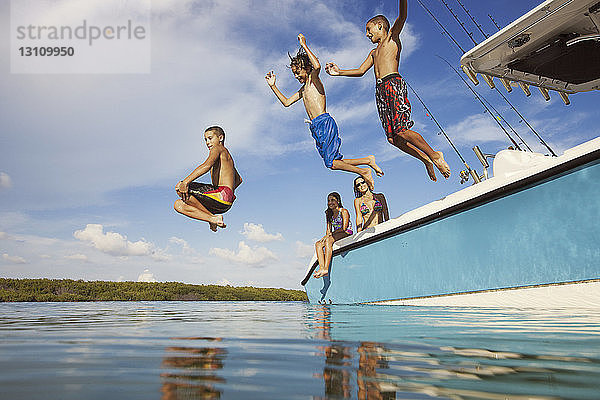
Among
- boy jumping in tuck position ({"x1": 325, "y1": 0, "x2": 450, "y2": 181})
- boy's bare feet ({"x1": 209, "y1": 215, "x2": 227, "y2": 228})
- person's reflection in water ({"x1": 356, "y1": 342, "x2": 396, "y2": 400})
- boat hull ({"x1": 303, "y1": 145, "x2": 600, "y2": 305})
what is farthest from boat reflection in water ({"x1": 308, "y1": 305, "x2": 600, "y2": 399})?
boy's bare feet ({"x1": 209, "y1": 215, "x2": 227, "y2": 228})

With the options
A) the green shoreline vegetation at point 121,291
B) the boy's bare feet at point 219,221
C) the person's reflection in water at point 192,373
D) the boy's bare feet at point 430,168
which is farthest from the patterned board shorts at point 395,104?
the green shoreline vegetation at point 121,291

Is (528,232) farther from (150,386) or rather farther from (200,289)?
(200,289)

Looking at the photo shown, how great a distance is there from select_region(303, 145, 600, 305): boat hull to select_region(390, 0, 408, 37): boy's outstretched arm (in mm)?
2055

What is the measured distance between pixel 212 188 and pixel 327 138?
153cm

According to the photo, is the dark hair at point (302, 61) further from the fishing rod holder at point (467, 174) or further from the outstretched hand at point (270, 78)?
the fishing rod holder at point (467, 174)

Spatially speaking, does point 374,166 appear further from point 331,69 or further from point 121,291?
point 121,291

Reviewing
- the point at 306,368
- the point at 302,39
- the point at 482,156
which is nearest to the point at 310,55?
the point at 302,39

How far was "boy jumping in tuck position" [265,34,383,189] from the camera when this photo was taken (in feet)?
16.8

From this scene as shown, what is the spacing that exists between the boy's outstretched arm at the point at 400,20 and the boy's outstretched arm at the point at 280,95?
1.58 meters

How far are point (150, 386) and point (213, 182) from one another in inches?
177

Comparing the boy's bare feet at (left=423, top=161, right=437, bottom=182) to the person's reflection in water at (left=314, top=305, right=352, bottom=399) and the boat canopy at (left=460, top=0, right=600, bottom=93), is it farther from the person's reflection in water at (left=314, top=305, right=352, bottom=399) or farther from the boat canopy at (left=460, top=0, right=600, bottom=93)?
the person's reflection in water at (left=314, top=305, right=352, bottom=399)

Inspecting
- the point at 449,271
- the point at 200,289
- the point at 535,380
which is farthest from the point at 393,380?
the point at 200,289

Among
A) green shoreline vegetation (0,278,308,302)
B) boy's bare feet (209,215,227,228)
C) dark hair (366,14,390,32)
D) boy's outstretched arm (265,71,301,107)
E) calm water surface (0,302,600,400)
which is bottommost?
green shoreline vegetation (0,278,308,302)

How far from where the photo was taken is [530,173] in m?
3.21
